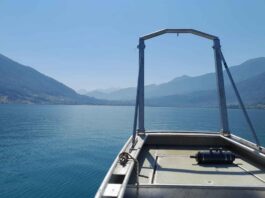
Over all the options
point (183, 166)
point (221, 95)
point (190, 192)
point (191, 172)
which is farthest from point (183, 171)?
point (221, 95)

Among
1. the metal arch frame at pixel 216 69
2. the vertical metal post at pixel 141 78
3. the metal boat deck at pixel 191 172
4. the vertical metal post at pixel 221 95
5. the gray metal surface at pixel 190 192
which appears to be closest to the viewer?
the gray metal surface at pixel 190 192

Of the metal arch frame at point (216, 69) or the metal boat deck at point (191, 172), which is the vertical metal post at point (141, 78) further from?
the metal boat deck at point (191, 172)

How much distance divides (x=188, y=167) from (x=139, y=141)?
2.73 meters

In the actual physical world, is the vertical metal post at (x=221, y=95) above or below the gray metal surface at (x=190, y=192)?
above

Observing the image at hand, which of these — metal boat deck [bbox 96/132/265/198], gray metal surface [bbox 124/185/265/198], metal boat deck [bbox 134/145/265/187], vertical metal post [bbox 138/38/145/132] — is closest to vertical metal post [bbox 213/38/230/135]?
metal boat deck [bbox 96/132/265/198]

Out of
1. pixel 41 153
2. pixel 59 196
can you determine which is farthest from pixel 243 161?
pixel 41 153

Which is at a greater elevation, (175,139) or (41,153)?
(175,139)

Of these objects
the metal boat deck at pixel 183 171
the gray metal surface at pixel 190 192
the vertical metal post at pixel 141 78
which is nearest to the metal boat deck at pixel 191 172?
the metal boat deck at pixel 183 171

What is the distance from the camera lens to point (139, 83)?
10.2 metres

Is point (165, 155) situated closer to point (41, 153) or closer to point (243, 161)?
point (243, 161)

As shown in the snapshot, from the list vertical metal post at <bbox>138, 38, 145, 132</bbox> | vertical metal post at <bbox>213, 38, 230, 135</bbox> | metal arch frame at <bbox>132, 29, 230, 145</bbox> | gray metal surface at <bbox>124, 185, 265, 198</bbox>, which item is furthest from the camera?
vertical metal post at <bbox>213, 38, 230, 135</bbox>

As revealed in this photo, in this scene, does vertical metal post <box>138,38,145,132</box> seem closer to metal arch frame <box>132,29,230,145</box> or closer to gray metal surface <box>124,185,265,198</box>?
metal arch frame <box>132,29,230,145</box>

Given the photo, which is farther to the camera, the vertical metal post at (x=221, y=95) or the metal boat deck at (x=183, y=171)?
the vertical metal post at (x=221, y=95)

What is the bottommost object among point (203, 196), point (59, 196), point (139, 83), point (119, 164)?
point (59, 196)
